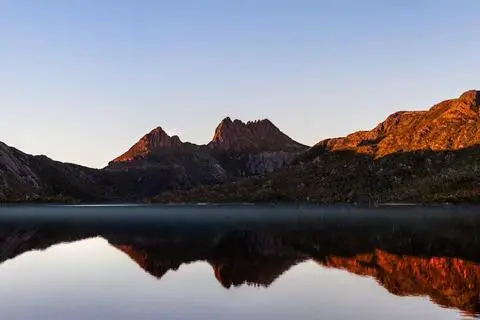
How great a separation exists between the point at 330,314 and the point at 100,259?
57331 millimetres

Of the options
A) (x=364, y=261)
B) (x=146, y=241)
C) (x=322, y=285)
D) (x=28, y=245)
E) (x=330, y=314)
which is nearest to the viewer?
(x=330, y=314)

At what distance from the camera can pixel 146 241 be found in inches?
5167

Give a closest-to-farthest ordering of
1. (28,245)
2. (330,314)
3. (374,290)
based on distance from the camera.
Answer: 1. (330,314)
2. (374,290)
3. (28,245)

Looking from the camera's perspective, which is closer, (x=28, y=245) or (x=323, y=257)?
(x=323, y=257)

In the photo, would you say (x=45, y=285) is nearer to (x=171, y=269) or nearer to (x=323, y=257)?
(x=171, y=269)

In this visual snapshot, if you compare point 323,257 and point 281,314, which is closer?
point 281,314

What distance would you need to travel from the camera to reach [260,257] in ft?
298

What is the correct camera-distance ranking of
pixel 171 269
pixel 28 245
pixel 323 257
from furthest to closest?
pixel 28 245, pixel 323 257, pixel 171 269

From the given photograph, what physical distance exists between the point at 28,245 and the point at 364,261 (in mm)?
74266

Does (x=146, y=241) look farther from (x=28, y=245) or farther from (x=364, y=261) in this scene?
(x=364, y=261)

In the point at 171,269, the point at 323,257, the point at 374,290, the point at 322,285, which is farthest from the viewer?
the point at 323,257

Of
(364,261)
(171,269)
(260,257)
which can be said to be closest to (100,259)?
(171,269)

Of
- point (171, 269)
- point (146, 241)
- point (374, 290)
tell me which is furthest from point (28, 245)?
point (374, 290)

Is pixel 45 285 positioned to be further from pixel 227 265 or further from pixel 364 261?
pixel 364 261
